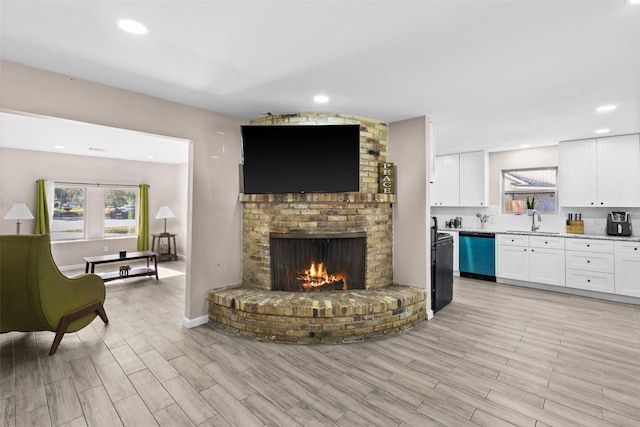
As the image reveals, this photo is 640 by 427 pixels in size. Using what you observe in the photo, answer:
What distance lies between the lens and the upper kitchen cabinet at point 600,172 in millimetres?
4555

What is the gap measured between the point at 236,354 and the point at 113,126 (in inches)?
94.4

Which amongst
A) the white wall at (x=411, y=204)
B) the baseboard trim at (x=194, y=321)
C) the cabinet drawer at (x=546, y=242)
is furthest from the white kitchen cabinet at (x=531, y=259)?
the baseboard trim at (x=194, y=321)

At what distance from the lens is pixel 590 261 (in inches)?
181

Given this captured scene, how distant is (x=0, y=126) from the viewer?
→ 14.6 ft

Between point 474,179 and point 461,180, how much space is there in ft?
0.82

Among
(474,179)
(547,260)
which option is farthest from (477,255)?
(474,179)

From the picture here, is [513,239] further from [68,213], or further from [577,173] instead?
[68,213]

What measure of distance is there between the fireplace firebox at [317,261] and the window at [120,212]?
559 centimetres

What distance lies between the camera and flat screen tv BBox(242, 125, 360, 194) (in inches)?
138

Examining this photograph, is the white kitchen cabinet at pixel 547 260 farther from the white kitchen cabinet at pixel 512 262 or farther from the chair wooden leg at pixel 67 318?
the chair wooden leg at pixel 67 318

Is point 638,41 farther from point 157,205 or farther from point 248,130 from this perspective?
point 157,205

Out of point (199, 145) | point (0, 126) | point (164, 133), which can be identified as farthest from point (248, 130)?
point (0, 126)

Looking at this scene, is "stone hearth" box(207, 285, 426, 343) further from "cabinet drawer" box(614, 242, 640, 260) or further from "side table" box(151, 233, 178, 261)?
"side table" box(151, 233, 178, 261)

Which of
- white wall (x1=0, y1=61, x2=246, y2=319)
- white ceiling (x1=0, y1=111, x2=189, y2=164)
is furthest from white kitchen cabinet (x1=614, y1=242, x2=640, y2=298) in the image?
white ceiling (x1=0, y1=111, x2=189, y2=164)
